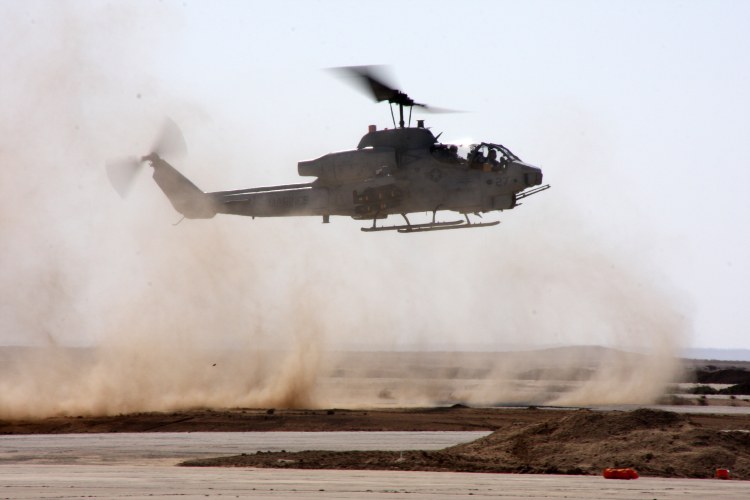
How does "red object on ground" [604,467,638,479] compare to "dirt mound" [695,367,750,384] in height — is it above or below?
above

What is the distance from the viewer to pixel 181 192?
117 feet

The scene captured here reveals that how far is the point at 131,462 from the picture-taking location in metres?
21.6

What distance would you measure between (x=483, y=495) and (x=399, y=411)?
19.7 meters

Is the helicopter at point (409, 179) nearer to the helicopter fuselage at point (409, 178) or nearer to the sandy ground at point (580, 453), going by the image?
the helicopter fuselage at point (409, 178)

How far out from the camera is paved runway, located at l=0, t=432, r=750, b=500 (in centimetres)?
1600

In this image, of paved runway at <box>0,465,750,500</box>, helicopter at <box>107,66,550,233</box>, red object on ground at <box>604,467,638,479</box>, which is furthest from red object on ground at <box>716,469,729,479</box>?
helicopter at <box>107,66,550,233</box>

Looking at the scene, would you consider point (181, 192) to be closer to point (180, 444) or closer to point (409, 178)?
point (409, 178)

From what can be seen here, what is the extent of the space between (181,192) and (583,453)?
19.3m

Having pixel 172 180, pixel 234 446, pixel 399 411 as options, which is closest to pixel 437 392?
pixel 399 411

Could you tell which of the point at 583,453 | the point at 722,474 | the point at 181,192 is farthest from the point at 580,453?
the point at 181,192

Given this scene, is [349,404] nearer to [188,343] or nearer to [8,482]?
[188,343]

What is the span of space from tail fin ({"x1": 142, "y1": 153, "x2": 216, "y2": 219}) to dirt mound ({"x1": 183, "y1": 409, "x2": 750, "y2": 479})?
14.7m

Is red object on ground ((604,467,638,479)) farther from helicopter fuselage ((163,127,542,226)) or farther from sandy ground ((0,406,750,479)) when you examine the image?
helicopter fuselage ((163,127,542,226))

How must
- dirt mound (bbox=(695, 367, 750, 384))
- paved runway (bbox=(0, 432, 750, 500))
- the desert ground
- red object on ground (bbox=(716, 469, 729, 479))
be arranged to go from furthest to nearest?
dirt mound (bbox=(695, 367, 750, 384))
the desert ground
red object on ground (bbox=(716, 469, 729, 479))
paved runway (bbox=(0, 432, 750, 500))
